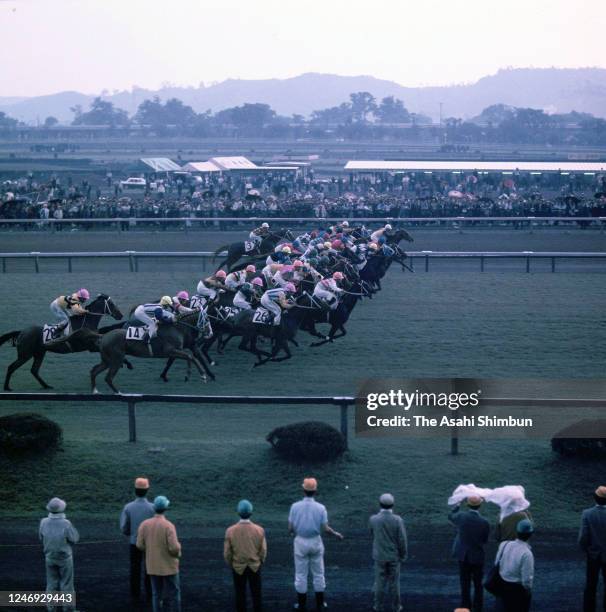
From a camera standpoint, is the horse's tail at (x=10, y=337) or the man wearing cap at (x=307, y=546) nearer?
the man wearing cap at (x=307, y=546)

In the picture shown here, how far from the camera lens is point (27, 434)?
988 centimetres

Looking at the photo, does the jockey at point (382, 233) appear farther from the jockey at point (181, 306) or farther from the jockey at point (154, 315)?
the jockey at point (154, 315)

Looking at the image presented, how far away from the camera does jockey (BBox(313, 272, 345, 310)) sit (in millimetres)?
16000

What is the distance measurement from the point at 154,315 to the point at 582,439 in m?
5.99

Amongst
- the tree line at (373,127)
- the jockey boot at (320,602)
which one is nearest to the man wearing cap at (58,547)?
the jockey boot at (320,602)

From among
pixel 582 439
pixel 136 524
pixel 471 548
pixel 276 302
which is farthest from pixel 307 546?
pixel 276 302

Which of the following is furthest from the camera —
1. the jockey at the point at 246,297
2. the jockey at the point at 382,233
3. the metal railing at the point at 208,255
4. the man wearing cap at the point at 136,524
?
the metal railing at the point at 208,255

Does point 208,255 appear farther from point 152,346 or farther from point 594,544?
point 594,544

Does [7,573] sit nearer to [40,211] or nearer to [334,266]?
[334,266]

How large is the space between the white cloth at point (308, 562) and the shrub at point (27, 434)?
11.6 ft

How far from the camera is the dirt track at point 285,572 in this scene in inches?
296

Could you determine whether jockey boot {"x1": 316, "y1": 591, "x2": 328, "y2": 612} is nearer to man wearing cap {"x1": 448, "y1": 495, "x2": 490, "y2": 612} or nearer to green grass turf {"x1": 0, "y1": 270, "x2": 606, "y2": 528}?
man wearing cap {"x1": 448, "y1": 495, "x2": 490, "y2": 612}

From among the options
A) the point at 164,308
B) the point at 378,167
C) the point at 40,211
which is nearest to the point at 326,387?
the point at 164,308

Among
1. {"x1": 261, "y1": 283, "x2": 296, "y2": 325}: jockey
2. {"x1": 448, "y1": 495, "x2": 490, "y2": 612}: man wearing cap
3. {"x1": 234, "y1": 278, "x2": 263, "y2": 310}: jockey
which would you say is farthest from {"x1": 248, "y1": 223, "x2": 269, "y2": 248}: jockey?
{"x1": 448, "y1": 495, "x2": 490, "y2": 612}: man wearing cap
